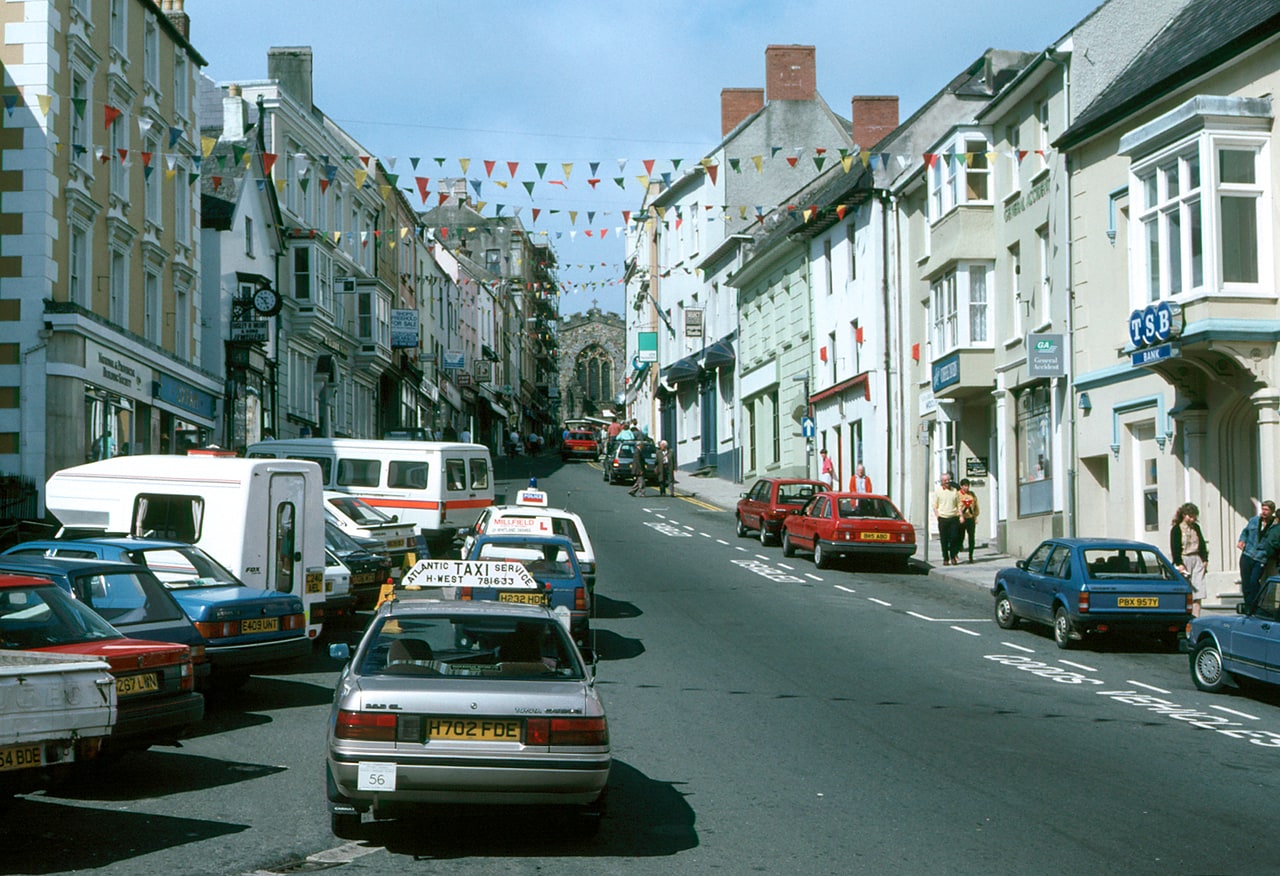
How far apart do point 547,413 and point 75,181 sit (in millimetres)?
105478

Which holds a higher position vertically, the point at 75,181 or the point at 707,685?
the point at 75,181

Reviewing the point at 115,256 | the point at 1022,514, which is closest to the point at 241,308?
the point at 115,256

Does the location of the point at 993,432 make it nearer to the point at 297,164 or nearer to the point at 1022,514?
the point at 1022,514

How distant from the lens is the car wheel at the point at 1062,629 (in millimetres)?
17969

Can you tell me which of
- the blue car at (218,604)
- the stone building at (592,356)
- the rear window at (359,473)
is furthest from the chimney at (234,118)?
the stone building at (592,356)

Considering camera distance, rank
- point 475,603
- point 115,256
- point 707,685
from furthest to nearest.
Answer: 1. point 115,256
2. point 707,685
3. point 475,603

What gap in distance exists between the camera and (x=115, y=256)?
31031mm

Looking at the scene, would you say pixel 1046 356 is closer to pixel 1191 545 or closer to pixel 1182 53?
pixel 1182 53

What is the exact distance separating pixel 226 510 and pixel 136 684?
6828 millimetres

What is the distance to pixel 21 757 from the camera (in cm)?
771

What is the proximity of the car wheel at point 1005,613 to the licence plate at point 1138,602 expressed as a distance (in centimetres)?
234

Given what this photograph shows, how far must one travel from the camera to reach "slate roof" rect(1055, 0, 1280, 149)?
21.1m

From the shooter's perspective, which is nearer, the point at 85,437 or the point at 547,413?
the point at 85,437

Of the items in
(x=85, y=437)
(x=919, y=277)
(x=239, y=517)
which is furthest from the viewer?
(x=919, y=277)
